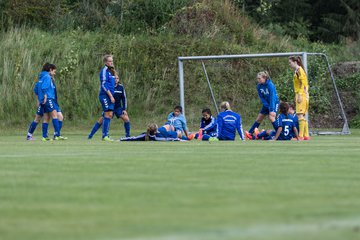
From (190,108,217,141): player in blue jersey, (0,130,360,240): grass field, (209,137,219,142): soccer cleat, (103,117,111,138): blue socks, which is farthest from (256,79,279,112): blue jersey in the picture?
(0,130,360,240): grass field

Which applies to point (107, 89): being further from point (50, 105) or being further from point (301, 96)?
point (301, 96)

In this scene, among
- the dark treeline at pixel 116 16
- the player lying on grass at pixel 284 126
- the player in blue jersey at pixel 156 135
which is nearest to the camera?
the player in blue jersey at pixel 156 135

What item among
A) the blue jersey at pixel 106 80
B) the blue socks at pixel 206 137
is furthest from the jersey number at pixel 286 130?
the blue jersey at pixel 106 80

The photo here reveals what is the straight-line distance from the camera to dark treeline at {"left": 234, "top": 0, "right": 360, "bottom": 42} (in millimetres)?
48719

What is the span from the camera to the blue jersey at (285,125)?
76.2 feet

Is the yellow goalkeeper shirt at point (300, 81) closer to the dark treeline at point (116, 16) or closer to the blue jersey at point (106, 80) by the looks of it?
the blue jersey at point (106, 80)

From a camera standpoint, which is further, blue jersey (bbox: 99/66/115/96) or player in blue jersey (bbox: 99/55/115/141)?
blue jersey (bbox: 99/66/115/96)

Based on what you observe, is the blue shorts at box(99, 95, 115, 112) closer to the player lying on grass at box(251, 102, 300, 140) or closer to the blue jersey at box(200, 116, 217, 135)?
the blue jersey at box(200, 116, 217, 135)

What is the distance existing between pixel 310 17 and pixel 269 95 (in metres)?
28.2

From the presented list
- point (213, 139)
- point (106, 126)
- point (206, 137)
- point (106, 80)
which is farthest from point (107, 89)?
point (213, 139)

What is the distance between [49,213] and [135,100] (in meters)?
28.0

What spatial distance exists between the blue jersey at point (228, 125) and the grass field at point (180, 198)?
9.37 metres

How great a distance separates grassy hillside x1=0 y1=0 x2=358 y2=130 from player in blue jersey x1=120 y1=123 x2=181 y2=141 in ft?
28.6

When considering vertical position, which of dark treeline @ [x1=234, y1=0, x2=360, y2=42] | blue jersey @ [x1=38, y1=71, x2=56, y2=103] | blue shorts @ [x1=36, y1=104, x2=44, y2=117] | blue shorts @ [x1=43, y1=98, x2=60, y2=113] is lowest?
blue shorts @ [x1=36, y1=104, x2=44, y2=117]
